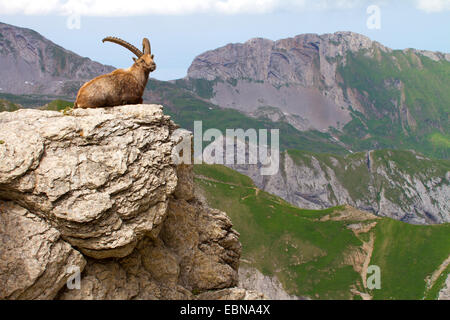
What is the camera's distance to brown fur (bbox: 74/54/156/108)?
807 inches

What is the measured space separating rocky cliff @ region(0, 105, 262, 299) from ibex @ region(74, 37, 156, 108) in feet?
4.65

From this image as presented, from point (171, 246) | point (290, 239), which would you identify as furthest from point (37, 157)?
point (290, 239)

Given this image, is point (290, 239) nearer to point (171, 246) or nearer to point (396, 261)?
point (396, 261)

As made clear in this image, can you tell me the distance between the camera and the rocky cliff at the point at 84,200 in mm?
14930

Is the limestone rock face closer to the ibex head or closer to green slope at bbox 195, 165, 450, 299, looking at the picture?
the ibex head

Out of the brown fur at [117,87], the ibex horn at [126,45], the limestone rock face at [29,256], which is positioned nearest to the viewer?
the limestone rock face at [29,256]

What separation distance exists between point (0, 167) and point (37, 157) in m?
1.28

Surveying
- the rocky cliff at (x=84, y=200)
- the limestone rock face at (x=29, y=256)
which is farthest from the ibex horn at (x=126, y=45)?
the limestone rock face at (x=29, y=256)

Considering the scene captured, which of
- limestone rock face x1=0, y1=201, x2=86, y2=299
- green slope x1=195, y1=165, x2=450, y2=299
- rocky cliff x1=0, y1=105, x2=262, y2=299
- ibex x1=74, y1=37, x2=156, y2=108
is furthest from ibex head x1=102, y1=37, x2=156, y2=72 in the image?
green slope x1=195, y1=165, x2=450, y2=299

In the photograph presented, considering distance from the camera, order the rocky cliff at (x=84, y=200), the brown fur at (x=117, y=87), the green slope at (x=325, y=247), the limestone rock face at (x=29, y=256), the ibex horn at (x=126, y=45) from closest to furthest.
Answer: the limestone rock face at (x=29, y=256) < the rocky cliff at (x=84, y=200) < the brown fur at (x=117, y=87) < the ibex horn at (x=126, y=45) < the green slope at (x=325, y=247)

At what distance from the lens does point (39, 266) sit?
14805mm

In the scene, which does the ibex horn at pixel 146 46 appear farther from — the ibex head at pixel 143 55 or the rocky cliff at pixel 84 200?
the rocky cliff at pixel 84 200

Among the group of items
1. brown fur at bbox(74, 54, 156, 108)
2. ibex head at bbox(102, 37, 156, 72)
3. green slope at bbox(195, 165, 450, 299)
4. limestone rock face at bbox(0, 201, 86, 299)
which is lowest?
green slope at bbox(195, 165, 450, 299)
